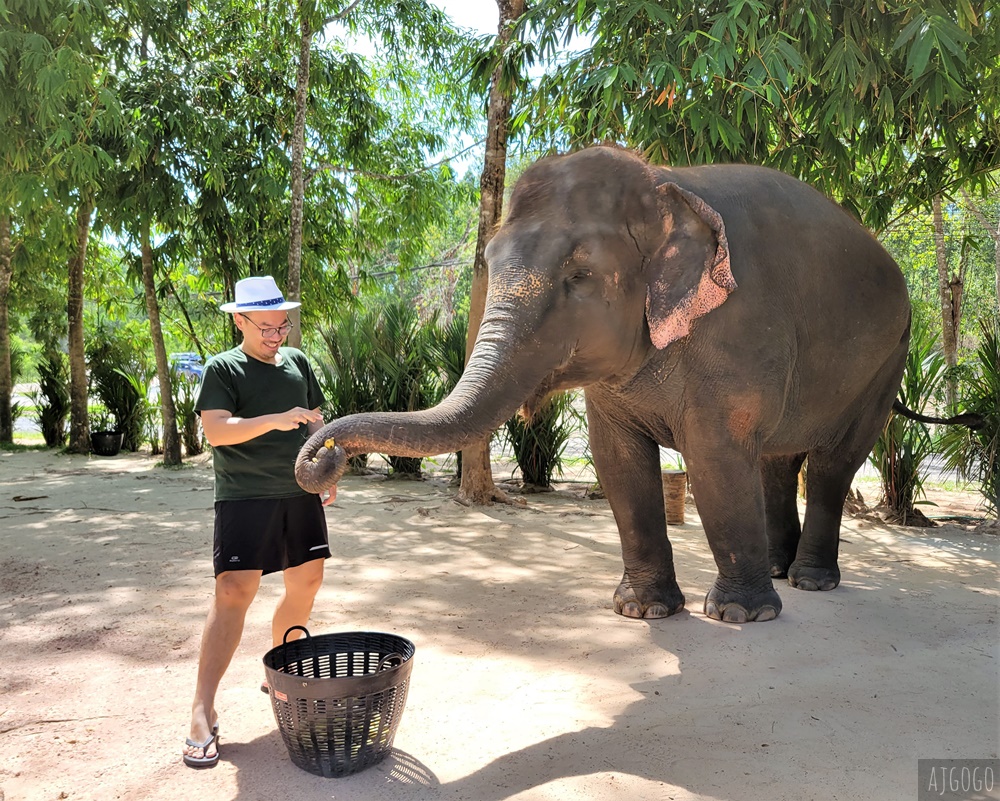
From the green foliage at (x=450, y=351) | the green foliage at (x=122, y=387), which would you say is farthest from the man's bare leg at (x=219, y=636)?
the green foliage at (x=122, y=387)

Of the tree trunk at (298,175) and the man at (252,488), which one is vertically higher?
the tree trunk at (298,175)

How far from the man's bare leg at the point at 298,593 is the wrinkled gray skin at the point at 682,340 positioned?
68 cm

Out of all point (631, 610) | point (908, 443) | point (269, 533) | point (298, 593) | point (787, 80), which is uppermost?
point (787, 80)

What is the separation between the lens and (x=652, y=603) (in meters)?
4.57

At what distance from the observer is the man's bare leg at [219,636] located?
122 inches

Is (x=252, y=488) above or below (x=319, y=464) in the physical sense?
below

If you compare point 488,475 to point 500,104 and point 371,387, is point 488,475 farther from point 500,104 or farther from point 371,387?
point 500,104

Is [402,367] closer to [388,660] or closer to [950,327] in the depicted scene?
[950,327]

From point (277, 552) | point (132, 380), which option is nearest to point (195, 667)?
point (277, 552)

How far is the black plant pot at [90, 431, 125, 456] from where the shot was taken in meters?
12.4

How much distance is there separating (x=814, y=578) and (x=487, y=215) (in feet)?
13.5

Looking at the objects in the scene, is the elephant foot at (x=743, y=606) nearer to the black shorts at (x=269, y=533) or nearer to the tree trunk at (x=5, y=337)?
the black shorts at (x=269, y=533)

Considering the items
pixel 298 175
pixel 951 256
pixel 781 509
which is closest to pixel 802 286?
pixel 781 509

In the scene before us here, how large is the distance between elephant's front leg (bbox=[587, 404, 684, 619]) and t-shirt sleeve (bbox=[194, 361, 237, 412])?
207cm
